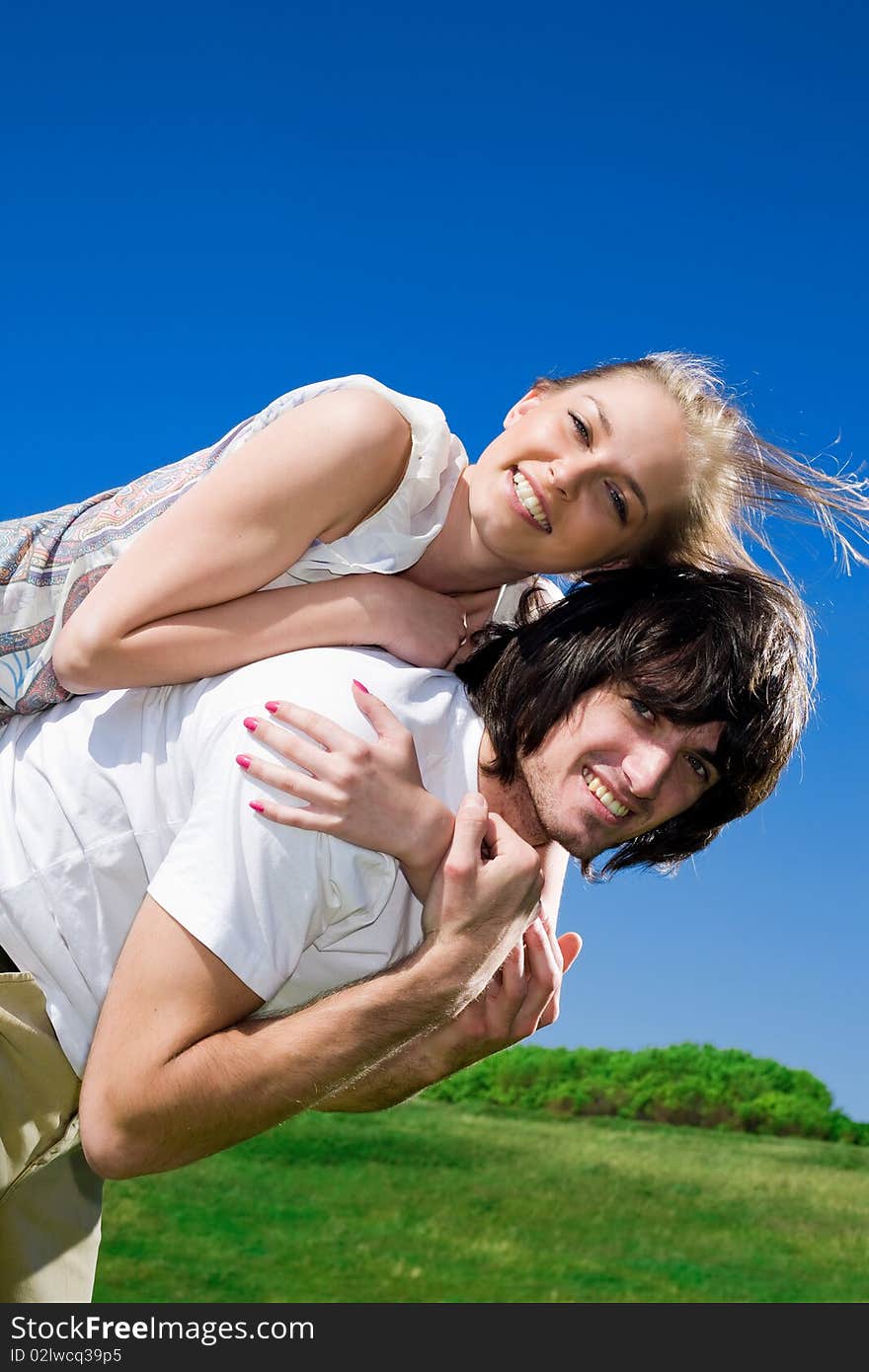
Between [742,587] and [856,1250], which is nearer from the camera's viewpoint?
[742,587]

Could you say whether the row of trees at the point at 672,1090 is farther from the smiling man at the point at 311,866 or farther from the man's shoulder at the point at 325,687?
the man's shoulder at the point at 325,687

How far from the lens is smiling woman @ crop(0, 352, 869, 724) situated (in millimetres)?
2398

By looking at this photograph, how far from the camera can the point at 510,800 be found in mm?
2654

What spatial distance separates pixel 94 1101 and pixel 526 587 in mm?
1588

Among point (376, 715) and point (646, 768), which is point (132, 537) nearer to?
point (376, 715)

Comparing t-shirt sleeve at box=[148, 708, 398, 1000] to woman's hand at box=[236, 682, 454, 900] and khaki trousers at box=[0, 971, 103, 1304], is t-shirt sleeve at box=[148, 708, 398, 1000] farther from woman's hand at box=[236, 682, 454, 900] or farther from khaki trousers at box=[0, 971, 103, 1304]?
khaki trousers at box=[0, 971, 103, 1304]

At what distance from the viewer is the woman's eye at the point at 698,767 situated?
9.14ft

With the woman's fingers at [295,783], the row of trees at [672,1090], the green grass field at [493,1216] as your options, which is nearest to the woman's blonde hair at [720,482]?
the woman's fingers at [295,783]

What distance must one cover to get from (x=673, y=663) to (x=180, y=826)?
1.04 m

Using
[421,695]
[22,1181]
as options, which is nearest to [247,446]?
[421,695]

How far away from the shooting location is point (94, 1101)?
2.23 metres

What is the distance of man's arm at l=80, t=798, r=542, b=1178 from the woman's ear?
1109 millimetres

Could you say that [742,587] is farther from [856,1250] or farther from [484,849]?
[856,1250]

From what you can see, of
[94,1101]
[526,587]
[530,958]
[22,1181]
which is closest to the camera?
[94,1101]
